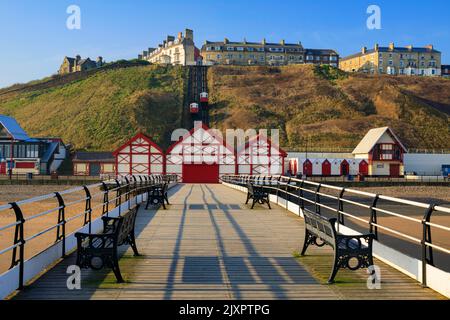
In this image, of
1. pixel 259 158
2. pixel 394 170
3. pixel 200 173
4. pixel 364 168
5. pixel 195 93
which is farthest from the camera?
pixel 195 93

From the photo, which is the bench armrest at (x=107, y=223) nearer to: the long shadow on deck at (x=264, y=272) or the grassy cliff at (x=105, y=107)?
the long shadow on deck at (x=264, y=272)

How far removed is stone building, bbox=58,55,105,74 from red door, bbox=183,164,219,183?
104m

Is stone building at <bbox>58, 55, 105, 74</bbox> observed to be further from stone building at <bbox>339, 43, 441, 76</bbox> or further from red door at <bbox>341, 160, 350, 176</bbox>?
red door at <bbox>341, 160, 350, 176</bbox>

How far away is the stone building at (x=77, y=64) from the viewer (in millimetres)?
150125

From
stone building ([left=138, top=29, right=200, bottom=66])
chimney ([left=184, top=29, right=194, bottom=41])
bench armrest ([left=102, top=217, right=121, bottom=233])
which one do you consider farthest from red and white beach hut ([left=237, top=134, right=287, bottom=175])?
chimney ([left=184, top=29, right=194, bottom=41])

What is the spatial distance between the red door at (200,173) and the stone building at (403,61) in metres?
107

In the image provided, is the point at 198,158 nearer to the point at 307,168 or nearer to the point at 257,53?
the point at 307,168

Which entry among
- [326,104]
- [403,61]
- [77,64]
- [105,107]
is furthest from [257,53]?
[105,107]

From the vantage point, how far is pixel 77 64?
501ft

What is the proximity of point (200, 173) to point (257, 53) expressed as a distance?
4161 inches

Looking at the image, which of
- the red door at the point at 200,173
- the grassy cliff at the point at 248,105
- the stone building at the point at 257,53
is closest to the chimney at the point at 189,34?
the stone building at the point at 257,53

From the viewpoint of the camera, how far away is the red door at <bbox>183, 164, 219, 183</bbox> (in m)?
57.2

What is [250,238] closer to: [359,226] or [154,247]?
[154,247]

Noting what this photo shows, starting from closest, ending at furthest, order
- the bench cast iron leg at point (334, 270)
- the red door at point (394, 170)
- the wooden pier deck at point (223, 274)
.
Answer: the wooden pier deck at point (223, 274), the bench cast iron leg at point (334, 270), the red door at point (394, 170)
